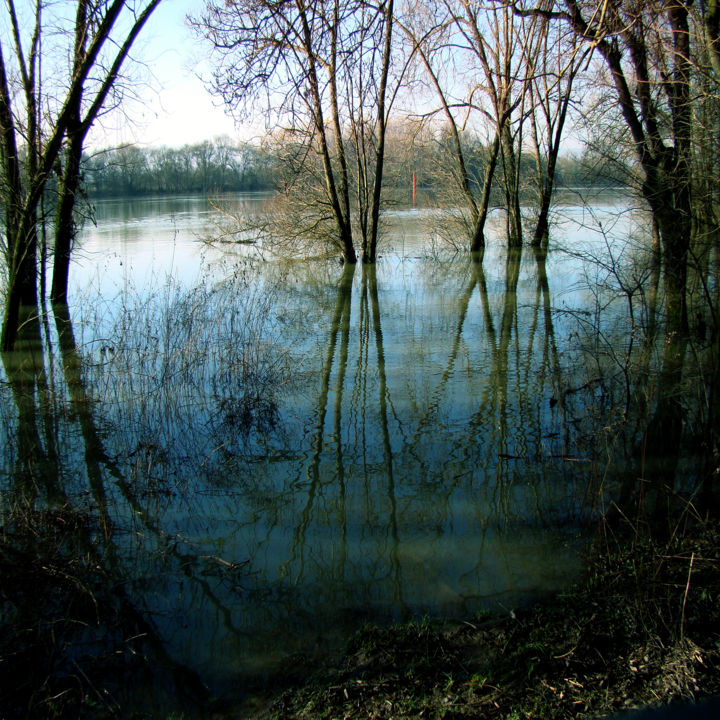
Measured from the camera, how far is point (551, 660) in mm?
2531

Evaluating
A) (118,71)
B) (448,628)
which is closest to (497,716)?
(448,628)

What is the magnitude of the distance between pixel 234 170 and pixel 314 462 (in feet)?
178

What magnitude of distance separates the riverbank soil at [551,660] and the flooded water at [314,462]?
194mm

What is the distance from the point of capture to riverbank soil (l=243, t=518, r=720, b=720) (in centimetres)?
234

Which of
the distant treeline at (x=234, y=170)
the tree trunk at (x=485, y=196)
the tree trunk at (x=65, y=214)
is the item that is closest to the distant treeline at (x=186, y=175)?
the distant treeline at (x=234, y=170)

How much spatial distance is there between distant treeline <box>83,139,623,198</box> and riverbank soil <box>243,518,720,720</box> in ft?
13.0

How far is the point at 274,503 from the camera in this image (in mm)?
3979

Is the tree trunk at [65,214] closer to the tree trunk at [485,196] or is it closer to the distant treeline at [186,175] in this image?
the tree trunk at [485,196]

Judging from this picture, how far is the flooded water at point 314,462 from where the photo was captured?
3031mm

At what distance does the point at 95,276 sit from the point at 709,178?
1256 centimetres

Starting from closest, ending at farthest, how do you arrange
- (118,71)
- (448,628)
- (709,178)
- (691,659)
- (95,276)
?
(691,659)
(448,628)
(709,178)
(118,71)
(95,276)

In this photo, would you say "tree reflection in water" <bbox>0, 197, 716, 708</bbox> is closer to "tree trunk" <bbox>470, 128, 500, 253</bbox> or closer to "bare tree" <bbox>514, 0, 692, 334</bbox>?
"bare tree" <bbox>514, 0, 692, 334</bbox>

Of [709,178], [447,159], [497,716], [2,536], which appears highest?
[447,159]

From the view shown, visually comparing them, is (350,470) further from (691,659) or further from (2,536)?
(691,659)
